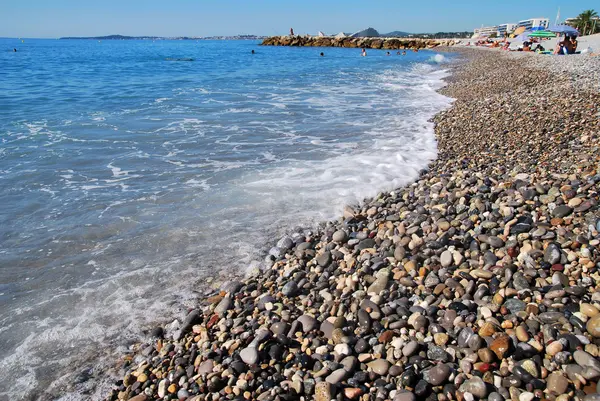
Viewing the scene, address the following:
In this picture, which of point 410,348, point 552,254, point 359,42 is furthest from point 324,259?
point 359,42

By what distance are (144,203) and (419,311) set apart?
539 cm

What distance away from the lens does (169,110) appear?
16172 mm

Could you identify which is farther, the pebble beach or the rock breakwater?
the rock breakwater

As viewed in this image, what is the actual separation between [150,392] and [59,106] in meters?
18.1

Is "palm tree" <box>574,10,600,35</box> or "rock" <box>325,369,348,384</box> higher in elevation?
"palm tree" <box>574,10,600,35</box>

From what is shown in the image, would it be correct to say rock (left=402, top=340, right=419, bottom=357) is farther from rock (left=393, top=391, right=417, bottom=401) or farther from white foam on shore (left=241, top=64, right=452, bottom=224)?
white foam on shore (left=241, top=64, right=452, bottom=224)

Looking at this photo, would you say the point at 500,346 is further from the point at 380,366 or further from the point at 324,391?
the point at 324,391

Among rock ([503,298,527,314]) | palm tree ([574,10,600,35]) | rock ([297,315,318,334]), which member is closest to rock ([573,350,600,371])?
rock ([503,298,527,314])

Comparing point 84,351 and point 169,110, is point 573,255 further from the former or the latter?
point 169,110

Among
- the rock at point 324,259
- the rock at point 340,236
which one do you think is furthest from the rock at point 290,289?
the rock at point 340,236

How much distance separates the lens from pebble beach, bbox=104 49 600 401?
275 centimetres

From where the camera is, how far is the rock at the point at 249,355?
3258mm

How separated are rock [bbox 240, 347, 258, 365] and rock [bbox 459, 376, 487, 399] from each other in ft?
5.27

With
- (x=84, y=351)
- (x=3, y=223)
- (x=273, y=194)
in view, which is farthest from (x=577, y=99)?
(x=3, y=223)
